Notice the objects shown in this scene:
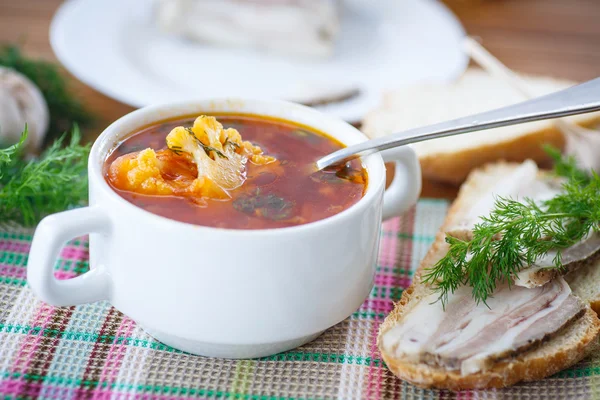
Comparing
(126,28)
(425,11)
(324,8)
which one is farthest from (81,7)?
(425,11)

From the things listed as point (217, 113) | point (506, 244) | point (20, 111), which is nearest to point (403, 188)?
point (506, 244)

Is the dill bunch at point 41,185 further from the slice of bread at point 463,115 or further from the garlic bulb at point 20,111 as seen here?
the slice of bread at point 463,115

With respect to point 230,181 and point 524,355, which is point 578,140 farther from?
point 230,181

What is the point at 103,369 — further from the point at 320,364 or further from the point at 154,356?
the point at 320,364

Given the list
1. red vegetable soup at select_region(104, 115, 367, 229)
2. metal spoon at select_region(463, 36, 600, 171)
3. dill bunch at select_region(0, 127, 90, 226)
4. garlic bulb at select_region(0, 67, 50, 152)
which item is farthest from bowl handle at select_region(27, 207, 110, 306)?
metal spoon at select_region(463, 36, 600, 171)

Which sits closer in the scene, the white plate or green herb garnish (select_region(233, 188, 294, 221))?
green herb garnish (select_region(233, 188, 294, 221))

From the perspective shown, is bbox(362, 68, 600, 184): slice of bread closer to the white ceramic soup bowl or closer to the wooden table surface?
the wooden table surface
